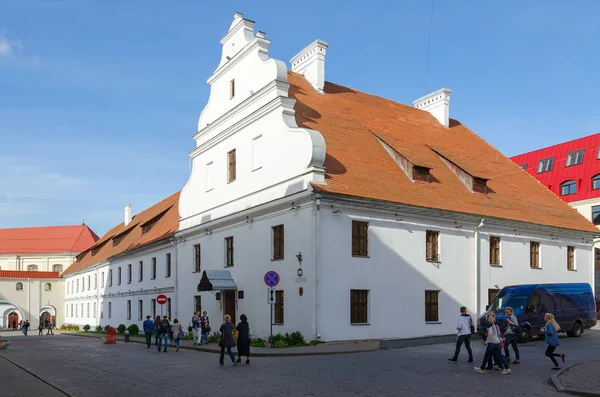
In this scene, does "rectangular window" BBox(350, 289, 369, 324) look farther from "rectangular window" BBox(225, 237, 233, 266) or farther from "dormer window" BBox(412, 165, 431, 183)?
"rectangular window" BBox(225, 237, 233, 266)

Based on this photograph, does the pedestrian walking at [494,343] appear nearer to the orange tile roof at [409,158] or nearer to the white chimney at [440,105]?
the orange tile roof at [409,158]

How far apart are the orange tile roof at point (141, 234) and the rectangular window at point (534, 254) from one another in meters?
21.3

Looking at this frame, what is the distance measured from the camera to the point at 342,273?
86.2ft

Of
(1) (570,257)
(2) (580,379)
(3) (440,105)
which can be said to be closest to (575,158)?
(3) (440,105)

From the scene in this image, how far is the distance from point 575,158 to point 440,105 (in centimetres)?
2075

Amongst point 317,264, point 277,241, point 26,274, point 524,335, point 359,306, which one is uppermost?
point 277,241

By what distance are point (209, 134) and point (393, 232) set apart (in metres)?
12.9

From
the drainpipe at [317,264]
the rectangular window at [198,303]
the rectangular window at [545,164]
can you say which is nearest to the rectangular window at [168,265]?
the rectangular window at [198,303]

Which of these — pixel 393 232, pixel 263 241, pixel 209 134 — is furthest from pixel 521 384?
pixel 209 134

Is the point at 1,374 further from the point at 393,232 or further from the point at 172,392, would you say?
the point at 393,232

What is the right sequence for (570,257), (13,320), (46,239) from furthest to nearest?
(46,239)
(13,320)
(570,257)

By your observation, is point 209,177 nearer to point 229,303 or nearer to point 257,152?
point 257,152

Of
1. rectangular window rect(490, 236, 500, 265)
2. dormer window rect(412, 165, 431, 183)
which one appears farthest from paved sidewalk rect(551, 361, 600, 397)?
rectangular window rect(490, 236, 500, 265)

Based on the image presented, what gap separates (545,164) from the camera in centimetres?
5997
